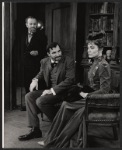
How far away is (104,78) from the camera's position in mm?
3186

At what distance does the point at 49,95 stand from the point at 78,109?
495 millimetres

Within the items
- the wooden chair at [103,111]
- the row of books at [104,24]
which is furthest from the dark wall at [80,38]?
the wooden chair at [103,111]

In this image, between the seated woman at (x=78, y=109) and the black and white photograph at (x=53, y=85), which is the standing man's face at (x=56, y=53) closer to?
the black and white photograph at (x=53, y=85)

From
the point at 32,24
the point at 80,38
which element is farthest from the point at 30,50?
the point at 80,38

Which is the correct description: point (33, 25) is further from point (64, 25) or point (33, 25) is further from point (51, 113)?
point (51, 113)

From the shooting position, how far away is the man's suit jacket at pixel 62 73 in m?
3.55

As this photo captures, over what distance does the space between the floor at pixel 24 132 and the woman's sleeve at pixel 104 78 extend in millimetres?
674

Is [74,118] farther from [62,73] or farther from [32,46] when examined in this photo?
[32,46]

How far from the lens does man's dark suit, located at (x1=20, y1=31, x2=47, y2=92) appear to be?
3.63 meters

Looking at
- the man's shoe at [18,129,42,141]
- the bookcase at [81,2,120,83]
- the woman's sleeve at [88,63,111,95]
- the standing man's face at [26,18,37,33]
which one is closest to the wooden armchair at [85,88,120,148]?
the woman's sleeve at [88,63,111,95]

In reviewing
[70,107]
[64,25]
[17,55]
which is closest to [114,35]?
[64,25]

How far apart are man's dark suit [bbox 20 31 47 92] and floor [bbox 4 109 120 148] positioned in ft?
1.67

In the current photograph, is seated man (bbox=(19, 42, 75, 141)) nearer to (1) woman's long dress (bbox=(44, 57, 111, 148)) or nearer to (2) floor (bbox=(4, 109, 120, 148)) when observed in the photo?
(2) floor (bbox=(4, 109, 120, 148))

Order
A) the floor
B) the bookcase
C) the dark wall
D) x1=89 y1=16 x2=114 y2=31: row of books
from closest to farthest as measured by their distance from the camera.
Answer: the floor → the bookcase → x1=89 y1=16 x2=114 y2=31: row of books → the dark wall
